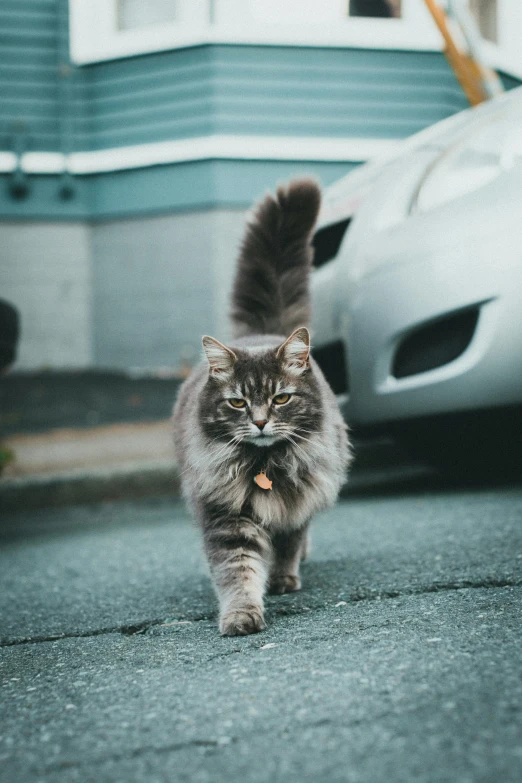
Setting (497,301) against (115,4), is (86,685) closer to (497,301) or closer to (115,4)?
(497,301)

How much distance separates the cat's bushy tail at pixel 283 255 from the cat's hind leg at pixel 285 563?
39.1 inches

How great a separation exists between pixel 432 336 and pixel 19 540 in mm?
2353

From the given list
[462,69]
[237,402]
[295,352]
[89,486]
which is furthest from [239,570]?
[462,69]

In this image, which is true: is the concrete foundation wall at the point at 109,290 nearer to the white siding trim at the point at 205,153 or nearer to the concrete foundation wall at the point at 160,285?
the concrete foundation wall at the point at 160,285

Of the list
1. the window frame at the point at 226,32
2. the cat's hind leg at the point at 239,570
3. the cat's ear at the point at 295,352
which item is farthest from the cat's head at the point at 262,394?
the window frame at the point at 226,32

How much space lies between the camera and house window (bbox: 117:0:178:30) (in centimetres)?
889

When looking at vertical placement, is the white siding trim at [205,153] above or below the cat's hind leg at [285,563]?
above

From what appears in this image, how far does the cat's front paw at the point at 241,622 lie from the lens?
252 cm

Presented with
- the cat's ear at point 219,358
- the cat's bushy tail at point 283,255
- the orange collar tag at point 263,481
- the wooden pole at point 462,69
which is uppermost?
the wooden pole at point 462,69

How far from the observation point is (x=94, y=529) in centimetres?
482

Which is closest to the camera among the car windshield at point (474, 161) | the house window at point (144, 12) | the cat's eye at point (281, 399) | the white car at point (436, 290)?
the cat's eye at point (281, 399)

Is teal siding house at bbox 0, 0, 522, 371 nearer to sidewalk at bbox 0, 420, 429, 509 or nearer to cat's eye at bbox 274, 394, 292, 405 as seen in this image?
sidewalk at bbox 0, 420, 429, 509

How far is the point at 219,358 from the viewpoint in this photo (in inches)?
119

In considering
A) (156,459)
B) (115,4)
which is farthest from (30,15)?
(156,459)
